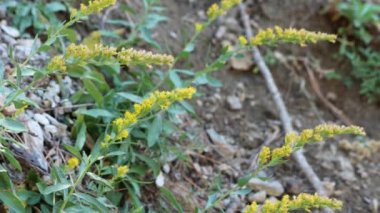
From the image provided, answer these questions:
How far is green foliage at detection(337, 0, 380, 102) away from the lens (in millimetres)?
2854

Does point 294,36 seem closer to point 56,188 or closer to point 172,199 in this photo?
point 172,199

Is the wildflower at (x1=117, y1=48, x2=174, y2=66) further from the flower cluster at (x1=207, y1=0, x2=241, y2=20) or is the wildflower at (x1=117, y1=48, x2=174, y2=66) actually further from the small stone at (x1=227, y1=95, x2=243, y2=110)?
the small stone at (x1=227, y1=95, x2=243, y2=110)

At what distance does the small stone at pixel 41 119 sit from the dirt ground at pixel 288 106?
52 centimetres

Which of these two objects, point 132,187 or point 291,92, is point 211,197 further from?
point 291,92

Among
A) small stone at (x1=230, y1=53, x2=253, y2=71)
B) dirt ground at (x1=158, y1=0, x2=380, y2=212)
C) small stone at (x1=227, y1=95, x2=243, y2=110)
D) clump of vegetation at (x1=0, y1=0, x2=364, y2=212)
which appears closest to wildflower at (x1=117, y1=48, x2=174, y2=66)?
clump of vegetation at (x1=0, y1=0, x2=364, y2=212)

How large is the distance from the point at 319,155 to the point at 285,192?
28 centimetres

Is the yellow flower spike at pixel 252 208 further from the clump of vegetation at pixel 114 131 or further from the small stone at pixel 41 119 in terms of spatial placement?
the small stone at pixel 41 119

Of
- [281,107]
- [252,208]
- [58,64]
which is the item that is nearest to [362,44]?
[281,107]

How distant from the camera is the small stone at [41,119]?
1981 mm

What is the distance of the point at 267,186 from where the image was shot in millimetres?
2250

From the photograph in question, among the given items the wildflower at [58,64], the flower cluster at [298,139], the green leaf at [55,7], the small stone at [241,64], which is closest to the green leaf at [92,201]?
the wildflower at [58,64]

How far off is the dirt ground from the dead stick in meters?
0.04

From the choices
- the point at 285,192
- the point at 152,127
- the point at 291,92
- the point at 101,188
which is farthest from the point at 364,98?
the point at 101,188

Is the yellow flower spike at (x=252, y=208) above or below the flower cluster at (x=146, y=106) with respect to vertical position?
below
